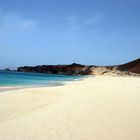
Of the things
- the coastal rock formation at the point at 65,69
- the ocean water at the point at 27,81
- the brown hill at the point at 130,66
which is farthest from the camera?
the coastal rock formation at the point at 65,69

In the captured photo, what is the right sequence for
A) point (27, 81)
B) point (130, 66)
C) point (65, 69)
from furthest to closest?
point (65, 69) → point (130, 66) → point (27, 81)

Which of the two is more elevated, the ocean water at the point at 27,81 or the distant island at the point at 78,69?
the distant island at the point at 78,69

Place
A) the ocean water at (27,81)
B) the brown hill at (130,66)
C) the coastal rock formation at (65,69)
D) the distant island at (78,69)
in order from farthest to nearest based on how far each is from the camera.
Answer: the coastal rock formation at (65,69), the distant island at (78,69), the brown hill at (130,66), the ocean water at (27,81)

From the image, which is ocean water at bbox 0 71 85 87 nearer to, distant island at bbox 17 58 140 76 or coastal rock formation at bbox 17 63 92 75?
distant island at bbox 17 58 140 76

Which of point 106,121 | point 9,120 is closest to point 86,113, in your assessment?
point 106,121

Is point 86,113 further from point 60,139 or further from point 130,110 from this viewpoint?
point 60,139

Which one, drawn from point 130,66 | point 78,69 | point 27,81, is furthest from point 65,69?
point 27,81

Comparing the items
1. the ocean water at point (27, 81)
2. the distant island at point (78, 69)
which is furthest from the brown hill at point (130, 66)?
the ocean water at point (27, 81)

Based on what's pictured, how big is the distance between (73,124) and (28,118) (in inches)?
61.3

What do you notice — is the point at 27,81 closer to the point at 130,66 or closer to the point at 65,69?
the point at 130,66

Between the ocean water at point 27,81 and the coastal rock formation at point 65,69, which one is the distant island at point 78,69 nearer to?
the coastal rock formation at point 65,69

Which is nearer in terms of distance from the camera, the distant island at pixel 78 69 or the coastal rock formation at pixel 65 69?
the distant island at pixel 78 69

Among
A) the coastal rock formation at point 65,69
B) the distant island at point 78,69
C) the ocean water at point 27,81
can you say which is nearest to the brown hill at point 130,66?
the distant island at point 78,69

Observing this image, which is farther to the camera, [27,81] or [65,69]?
[65,69]
